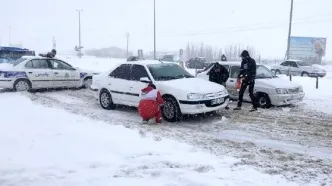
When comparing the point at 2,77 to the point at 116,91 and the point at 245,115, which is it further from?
the point at 245,115

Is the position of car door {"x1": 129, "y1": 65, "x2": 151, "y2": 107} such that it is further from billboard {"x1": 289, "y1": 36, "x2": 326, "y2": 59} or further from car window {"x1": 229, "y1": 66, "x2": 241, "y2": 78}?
billboard {"x1": 289, "y1": 36, "x2": 326, "y2": 59}

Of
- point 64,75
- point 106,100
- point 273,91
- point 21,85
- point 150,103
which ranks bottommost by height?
point 106,100

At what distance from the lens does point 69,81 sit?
1520cm

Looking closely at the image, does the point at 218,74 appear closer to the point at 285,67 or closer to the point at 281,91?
the point at 281,91

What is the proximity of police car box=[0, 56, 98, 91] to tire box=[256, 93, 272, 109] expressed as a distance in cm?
785

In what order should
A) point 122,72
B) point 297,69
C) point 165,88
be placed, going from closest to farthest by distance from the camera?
1. point 165,88
2. point 122,72
3. point 297,69


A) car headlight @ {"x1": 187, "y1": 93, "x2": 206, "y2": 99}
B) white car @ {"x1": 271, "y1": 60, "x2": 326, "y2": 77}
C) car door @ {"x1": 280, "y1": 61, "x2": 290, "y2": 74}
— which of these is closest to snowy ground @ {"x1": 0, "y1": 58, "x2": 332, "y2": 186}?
car headlight @ {"x1": 187, "y1": 93, "x2": 206, "y2": 99}

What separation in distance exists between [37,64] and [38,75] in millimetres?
464

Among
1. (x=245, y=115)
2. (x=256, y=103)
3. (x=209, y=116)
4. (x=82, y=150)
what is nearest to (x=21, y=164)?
(x=82, y=150)

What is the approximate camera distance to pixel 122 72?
35.5 feet

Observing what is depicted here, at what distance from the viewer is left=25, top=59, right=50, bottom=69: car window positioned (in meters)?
14.2

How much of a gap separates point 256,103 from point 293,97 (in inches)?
51.2

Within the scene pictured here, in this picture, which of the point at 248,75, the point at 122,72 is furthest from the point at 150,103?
the point at 248,75

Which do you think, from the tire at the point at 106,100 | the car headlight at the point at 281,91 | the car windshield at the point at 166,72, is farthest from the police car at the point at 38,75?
the car headlight at the point at 281,91
